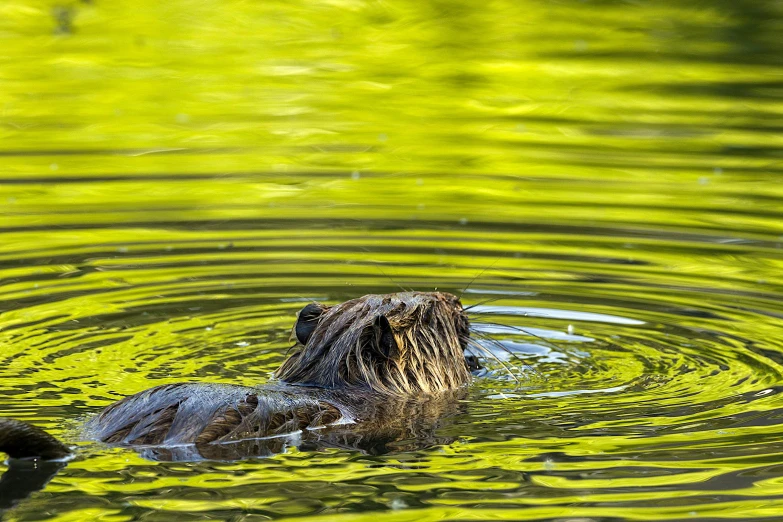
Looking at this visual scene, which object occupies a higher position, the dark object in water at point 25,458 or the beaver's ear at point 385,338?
the beaver's ear at point 385,338

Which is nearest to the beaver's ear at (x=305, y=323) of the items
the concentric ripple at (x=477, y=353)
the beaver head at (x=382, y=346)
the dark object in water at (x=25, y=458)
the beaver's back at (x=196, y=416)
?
the beaver head at (x=382, y=346)

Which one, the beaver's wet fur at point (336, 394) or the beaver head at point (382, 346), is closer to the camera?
the beaver's wet fur at point (336, 394)

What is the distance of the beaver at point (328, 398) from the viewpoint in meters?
5.97

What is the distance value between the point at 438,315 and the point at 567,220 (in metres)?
4.00

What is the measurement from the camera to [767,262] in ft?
32.1

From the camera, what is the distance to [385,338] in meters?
6.88

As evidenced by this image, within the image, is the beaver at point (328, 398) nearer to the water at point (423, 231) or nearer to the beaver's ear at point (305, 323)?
the beaver's ear at point (305, 323)

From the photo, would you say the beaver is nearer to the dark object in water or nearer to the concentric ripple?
the dark object in water

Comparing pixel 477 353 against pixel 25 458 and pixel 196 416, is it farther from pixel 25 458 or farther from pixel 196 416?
pixel 25 458

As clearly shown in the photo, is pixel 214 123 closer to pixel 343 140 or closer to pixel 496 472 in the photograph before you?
pixel 343 140

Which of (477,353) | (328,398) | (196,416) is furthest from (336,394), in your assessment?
(477,353)

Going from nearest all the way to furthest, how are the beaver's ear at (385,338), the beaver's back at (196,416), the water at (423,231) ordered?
the water at (423,231) < the beaver's back at (196,416) < the beaver's ear at (385,338)

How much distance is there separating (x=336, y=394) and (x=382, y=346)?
39 cm

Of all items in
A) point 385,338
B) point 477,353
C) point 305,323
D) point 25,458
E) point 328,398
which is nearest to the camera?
point 25,458
